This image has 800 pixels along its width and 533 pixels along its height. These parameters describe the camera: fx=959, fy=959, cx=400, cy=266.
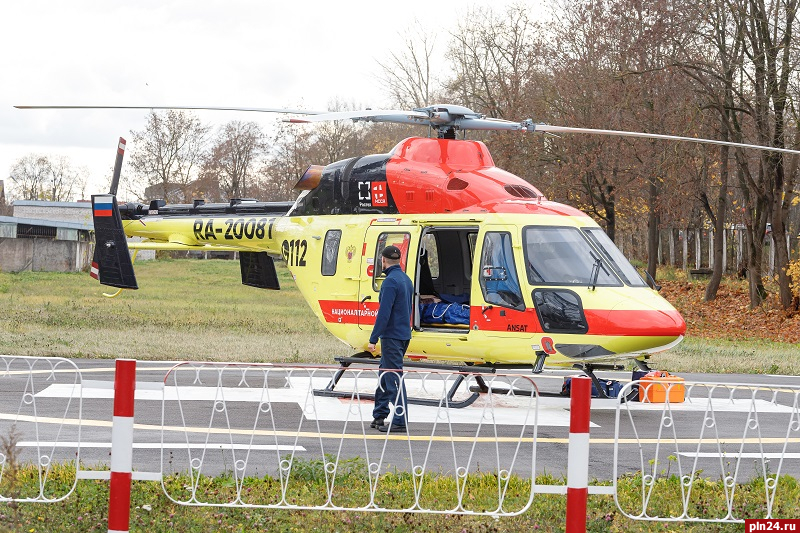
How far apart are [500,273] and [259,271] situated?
18.4 ft

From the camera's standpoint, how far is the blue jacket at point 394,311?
10.0 m

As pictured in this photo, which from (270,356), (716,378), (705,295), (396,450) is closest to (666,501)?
(396,450)

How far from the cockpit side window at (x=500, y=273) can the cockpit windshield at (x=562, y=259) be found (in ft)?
0.69

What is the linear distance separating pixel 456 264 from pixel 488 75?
37.2 meters

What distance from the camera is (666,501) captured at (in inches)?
281

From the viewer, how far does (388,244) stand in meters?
12.5

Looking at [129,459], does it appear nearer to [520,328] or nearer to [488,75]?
[520,328]

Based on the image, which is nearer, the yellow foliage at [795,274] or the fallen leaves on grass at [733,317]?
the fallen leaves on grass at [733,317]

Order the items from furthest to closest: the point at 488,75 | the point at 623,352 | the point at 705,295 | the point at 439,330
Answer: the point at 488,75 → the point at 705,295 → the point at 439,330 → the point at 623,352

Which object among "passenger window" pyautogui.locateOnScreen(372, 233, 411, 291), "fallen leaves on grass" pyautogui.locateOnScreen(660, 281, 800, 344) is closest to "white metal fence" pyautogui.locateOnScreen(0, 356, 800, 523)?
"passenger window" pyautogui.locateOnScreen(372, 233, 411, 291)

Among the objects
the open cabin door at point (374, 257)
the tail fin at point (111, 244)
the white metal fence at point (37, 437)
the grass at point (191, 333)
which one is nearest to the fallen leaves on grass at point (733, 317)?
the grass at point (191, 333)

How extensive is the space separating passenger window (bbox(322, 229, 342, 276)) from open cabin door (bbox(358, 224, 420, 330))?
1.72 feet

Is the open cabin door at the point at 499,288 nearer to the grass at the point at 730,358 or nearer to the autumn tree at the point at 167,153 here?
the grass at the point at 730,358

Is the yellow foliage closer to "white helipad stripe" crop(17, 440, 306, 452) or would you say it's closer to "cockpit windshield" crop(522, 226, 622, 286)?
"cockpit windshield" crop(522, 226, 622, 286)
